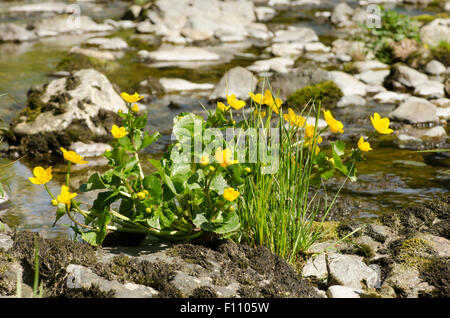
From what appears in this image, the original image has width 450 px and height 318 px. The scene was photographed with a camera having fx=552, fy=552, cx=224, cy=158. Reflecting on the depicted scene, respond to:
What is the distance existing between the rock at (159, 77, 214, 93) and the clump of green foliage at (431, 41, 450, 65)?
4.90 meters

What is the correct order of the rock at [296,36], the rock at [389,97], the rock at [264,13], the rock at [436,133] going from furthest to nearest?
the rock at [264,13] < the rock at [296,36] < the rock at [389,97] < the rock at [436,133]

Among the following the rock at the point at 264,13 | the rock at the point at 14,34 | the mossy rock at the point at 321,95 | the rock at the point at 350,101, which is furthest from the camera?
the rock at the point at 264,13

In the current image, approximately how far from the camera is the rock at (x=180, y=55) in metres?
13.1

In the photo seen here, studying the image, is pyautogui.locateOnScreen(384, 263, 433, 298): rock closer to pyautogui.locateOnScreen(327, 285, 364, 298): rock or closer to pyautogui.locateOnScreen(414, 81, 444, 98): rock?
pyautogui.locateOnScreen(327, 285, 364, 298): rock

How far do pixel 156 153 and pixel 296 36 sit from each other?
30.5ft

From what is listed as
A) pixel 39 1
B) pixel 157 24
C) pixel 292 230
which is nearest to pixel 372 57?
pixel 157 24

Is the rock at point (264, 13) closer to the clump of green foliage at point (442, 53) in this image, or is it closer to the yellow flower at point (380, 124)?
the clump of green foliage at point (442, 53)

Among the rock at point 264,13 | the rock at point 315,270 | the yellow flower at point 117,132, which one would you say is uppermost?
the yellow flower at point 117,132

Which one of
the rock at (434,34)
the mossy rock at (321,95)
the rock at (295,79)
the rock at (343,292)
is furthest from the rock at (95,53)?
the rock at (343,292)

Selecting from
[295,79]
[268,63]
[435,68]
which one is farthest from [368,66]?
[295,79]

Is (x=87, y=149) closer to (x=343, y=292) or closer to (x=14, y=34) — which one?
(x=343, y=292)

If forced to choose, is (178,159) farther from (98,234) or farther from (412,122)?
(412,122)

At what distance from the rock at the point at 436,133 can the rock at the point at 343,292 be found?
17.5 feet
